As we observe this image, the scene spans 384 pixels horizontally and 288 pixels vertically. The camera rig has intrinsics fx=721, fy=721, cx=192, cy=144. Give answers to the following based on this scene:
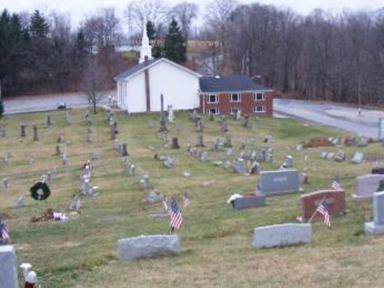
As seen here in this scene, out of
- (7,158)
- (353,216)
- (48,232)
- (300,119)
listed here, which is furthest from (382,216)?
(300,119)

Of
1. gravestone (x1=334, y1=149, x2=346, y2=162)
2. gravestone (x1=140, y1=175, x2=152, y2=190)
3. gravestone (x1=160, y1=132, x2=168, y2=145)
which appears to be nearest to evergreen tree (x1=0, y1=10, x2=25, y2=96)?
gravestone (x1=160, y1=132, x2=168, y2=145)

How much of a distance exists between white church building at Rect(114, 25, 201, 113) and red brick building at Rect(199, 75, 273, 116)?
103cm

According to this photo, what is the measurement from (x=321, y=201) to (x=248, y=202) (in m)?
3.65

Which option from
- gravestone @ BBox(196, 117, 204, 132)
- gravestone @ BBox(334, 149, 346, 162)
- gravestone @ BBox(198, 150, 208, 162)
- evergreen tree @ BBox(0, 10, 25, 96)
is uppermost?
evergreen tree @ BBox(0, 10, 25, 96)

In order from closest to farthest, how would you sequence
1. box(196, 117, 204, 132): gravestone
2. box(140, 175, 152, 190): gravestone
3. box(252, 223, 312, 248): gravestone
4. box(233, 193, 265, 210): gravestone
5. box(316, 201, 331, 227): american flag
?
box(252, 223, 312, 248): gravestone < box(316, 201, 331, 227): american flag < box(233, 193, 265, 210): gravestone < box(140, 175, 152, 190): gravestone < box(196, 117, 204, 132): gravestone

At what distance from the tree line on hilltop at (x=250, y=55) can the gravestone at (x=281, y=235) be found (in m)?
72.5

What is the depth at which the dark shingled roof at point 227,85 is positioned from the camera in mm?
63969

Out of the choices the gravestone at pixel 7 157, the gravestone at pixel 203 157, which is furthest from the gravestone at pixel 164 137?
Result: the gravestone at pixel 7 157

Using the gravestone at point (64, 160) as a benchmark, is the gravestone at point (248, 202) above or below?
above

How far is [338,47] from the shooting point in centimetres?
9619

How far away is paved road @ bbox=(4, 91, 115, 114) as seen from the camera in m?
74.8

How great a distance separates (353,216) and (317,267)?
5.10 meters

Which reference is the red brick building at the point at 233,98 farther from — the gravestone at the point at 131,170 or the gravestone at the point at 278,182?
the gravestone at the point at 278,182

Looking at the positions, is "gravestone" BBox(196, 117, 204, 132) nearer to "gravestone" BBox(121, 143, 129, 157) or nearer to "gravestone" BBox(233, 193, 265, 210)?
"gravestone" BBox(121, 143, 129, 157)
